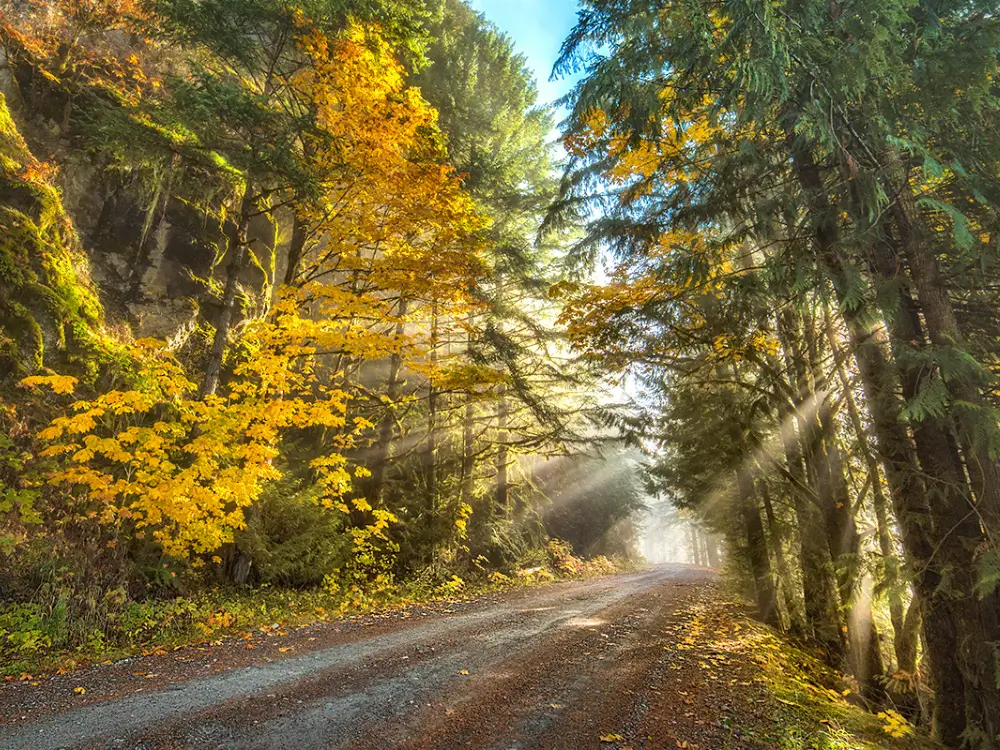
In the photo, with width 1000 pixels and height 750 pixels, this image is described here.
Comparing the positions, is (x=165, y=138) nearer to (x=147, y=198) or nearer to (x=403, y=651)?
(x=147, y=198)

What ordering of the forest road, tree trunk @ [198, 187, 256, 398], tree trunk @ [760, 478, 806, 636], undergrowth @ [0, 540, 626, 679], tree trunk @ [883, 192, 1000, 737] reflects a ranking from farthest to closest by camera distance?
tree trunk @ [760, 478, 806, 636] → tree trunk @ [198, 187, 256, 398] → undergrowth @ [0, 540, 626, 679] → tree trunk @ [883, 192, 1000, 737] → the forest road

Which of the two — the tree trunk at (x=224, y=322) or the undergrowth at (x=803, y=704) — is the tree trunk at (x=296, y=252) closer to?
the tree trunk at (x=224, y=322)

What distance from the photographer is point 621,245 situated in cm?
780

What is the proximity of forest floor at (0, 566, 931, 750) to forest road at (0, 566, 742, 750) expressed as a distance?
2 centimetres

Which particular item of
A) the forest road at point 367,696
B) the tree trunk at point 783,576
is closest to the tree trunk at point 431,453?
the forest road at point 367,696

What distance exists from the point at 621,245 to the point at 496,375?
4156 mm

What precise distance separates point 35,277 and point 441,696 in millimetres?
10104

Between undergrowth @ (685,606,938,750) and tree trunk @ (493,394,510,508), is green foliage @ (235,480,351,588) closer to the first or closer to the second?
tree trunk @ (493,394,510,508)

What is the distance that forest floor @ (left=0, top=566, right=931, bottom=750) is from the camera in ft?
13.0

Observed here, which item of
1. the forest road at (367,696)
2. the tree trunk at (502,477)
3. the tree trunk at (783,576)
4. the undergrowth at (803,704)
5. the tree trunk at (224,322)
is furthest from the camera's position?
the tree trunk at (502,477)

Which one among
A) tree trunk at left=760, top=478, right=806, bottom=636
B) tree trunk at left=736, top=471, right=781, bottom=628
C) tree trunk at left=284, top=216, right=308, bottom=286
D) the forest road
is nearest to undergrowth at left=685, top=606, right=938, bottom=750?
the forest road

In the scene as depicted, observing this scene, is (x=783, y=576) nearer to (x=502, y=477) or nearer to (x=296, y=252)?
(x=502, y=477)

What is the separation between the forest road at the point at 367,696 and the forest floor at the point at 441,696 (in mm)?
21

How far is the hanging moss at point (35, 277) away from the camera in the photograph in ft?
26.5
